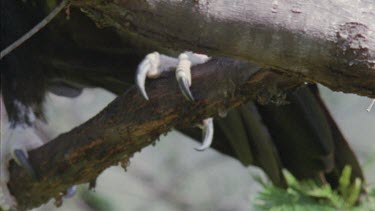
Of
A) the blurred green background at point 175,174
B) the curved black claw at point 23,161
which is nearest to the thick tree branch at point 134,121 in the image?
the curved black claw at point 23,161

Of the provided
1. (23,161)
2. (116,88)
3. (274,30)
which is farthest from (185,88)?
(116,88)

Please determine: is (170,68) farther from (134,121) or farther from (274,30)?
(274,30)

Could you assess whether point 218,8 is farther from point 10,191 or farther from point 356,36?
point 10,191

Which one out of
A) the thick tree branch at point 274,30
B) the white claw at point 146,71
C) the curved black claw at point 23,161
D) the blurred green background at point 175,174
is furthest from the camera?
the blurred green background at point 175,174

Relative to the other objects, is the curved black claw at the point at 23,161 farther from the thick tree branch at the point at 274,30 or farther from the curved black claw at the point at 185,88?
the thick tree branch at the point at 274,30

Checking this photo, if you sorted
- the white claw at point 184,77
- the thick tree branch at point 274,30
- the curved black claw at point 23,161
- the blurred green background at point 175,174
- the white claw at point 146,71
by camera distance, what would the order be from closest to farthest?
the thick tree branch at point 274,30 → the white claw at point 184,77 → the white claw at point 146,71 → the curved black claw at point 23,161 → the blurred green background at point 175,174

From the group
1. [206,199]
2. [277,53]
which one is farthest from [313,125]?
[206,199]
